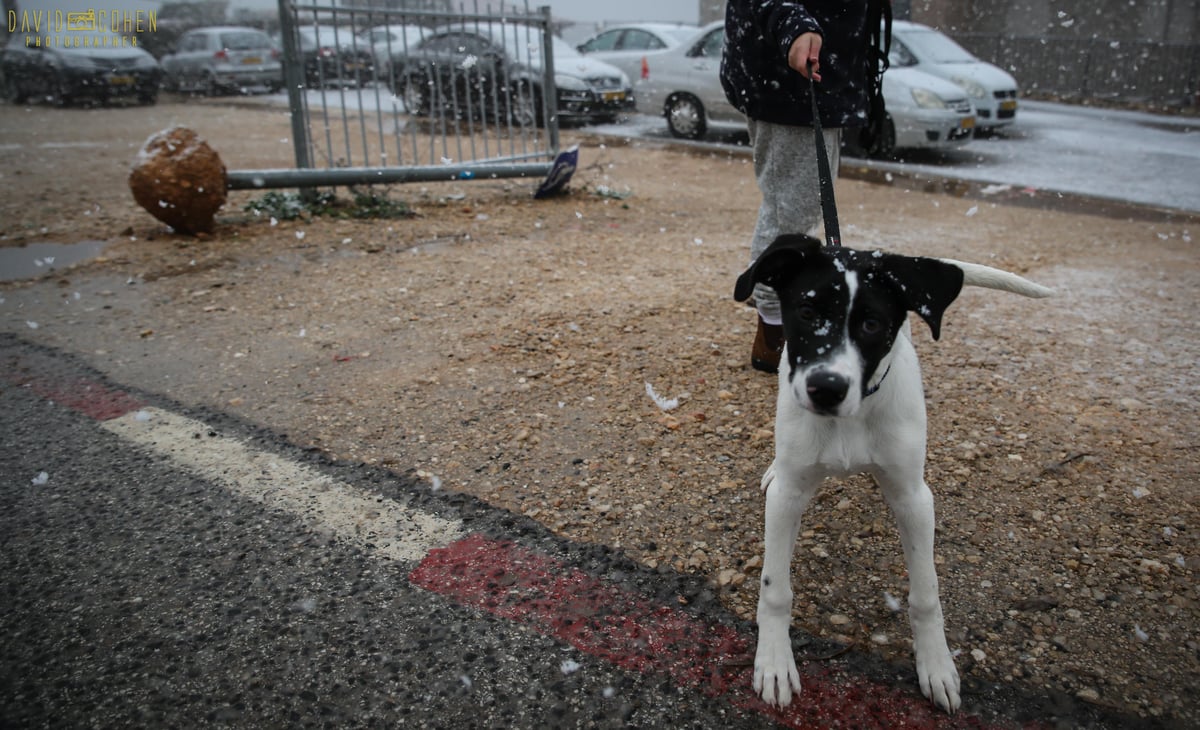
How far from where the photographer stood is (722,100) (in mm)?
12125

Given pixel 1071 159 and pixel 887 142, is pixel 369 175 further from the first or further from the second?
pixel 1071 159

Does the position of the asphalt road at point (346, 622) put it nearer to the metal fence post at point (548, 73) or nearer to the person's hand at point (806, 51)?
the person's hand at point (806, 51)

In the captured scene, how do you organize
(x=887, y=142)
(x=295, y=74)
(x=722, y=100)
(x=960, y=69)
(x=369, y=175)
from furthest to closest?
(x=722, y=100)
(x=960, y=69)
(x=887, y=142)
(x=369, y=175)
(x=295, y=74)

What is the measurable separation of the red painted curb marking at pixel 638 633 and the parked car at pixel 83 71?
19755 mm

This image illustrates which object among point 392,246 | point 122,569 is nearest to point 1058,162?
point 392,246

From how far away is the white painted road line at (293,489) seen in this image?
104 inches

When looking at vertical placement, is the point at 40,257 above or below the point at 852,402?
below

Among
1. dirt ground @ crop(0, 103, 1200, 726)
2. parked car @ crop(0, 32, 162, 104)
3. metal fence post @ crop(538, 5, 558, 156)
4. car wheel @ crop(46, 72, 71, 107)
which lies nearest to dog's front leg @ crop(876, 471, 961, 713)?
dirt ground @ crop(0, 103, 1200, 726)

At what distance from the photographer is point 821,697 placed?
2.02 m

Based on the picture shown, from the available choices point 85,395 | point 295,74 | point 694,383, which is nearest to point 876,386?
point 694,383

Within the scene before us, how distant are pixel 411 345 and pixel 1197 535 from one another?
11.0 ft

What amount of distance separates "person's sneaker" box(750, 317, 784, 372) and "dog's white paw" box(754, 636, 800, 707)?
1.70 metres

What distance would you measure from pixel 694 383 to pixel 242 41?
22072 mm

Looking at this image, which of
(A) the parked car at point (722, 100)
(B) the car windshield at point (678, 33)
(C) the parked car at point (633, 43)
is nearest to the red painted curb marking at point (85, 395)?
(A) the parked car at point (722, 100)
